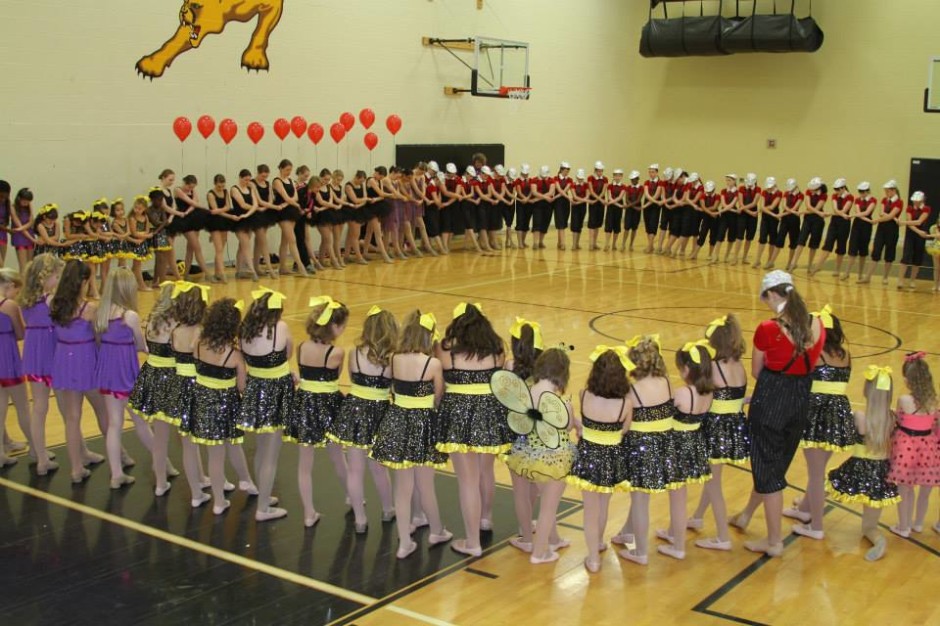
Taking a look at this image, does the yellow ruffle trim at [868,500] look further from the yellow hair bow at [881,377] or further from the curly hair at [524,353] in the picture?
the curly hair at [524,353]

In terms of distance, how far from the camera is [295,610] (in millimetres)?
5398

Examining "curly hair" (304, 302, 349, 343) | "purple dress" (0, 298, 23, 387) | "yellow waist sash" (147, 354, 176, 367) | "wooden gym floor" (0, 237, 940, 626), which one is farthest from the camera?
"purple dress" (0, 298, 23, 387)

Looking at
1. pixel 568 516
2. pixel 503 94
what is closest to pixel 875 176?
pixel 503 94

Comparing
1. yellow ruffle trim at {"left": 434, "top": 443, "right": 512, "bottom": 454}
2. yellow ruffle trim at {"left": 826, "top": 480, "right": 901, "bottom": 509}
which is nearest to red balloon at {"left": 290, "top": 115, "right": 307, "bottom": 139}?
yellow ruffle trim at {"left": 434, "top": 443, "right": 512, "bottom": 454}

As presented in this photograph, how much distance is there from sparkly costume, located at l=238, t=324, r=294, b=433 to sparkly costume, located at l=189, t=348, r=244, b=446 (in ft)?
0.34

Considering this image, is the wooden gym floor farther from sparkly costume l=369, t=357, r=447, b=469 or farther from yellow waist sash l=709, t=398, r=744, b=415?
yellow waist sash l=709, t=398, r=744, b=415

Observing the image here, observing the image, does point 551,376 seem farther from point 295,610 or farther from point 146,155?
point 146,155

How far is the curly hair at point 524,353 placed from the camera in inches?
244

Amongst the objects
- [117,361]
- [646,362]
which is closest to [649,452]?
[646,362]

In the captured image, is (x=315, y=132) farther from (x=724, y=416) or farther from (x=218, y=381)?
(x=724, y=416)

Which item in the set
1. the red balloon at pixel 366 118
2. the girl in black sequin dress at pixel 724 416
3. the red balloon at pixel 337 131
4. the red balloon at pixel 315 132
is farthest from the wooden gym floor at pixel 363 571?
the red balloon at pixel 366 118

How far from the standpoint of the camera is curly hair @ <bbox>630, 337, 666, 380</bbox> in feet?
19.4

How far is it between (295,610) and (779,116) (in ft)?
75.5

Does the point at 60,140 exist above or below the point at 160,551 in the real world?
above
